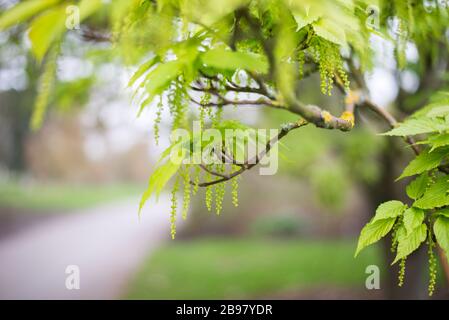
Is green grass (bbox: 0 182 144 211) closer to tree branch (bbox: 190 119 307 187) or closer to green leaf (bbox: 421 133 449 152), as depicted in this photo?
tree branch (bbox: 190 119 307 187)

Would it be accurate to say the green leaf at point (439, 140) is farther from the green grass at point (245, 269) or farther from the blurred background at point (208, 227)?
the green grass at point (245, 269)

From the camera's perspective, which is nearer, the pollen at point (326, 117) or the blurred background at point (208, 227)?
the pollen at point (326, 117)

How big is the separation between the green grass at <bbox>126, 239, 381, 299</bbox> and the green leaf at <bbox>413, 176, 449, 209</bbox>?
6358mm

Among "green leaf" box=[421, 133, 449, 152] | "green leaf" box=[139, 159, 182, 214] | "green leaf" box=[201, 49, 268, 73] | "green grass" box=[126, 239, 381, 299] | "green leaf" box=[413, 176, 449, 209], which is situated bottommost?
"green grass" box=[126, 239, 381, 299]

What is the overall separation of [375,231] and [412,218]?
0.40 ft

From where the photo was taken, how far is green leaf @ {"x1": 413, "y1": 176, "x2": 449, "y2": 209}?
1.41m

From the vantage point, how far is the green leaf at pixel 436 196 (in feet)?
4.62

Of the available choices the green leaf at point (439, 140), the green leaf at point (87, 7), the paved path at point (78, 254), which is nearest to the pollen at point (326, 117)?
the green leaf at point (439, 140)

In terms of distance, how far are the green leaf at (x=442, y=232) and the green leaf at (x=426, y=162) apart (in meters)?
0.17
